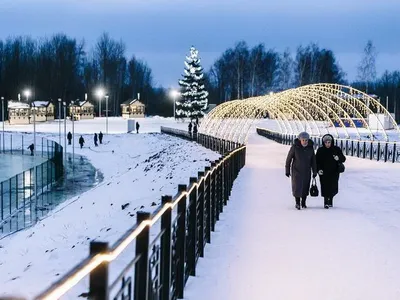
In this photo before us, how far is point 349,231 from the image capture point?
8844 millimetres

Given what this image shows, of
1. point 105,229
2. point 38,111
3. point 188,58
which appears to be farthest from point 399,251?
point 38,111

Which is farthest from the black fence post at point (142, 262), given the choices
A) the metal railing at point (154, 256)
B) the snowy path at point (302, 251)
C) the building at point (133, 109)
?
the building at point (133, 109)

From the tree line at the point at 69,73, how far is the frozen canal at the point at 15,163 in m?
53.0

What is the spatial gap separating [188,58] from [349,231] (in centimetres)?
6897

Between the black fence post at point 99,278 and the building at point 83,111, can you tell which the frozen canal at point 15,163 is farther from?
the building at point 83,111

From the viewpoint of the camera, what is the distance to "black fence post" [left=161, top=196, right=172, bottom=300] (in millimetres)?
4824

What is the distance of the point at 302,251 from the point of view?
293 inches

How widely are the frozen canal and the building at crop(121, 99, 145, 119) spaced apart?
45581 mm

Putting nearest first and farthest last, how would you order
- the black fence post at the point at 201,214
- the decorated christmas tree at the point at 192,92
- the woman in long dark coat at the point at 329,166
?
the black fence post at the point at 201,214, the woman in long dark coat at the point at 329,166, the decorated christmas tree at the point at 192,92

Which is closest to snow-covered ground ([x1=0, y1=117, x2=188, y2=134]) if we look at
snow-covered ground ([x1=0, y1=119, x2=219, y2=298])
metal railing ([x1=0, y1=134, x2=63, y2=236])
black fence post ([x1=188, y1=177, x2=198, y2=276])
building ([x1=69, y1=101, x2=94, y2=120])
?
building ([x1=69, y1=101, x2=94, y2=120])

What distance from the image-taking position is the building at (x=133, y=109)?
90.6 metres

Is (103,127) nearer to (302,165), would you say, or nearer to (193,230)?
(302,165)

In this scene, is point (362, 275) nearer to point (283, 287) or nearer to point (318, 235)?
point (283, 287)


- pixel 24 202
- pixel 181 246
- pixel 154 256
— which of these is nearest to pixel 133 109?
pixel 24 202
